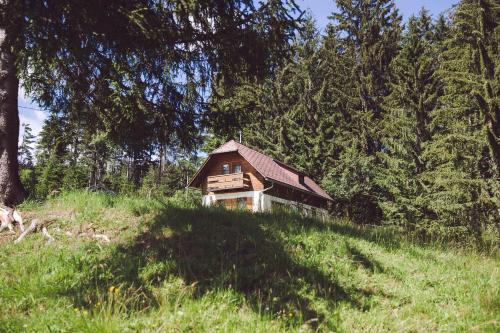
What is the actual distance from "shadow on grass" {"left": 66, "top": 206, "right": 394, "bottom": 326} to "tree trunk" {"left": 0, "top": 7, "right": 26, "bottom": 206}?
3.84 meters

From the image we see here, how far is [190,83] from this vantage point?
8.12m

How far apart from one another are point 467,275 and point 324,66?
99.2 feet

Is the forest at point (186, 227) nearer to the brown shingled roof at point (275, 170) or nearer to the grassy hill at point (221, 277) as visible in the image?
the grassy hill at point (221, 277)

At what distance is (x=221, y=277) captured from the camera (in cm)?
479

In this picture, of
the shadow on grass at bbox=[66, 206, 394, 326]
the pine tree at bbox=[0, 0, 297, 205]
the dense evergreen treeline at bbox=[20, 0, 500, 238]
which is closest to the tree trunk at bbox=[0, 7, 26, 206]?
the pine tree at bbox=[0, 0, 297, 205]

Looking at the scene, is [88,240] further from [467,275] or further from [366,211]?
[366,211]

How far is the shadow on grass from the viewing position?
14.5ft

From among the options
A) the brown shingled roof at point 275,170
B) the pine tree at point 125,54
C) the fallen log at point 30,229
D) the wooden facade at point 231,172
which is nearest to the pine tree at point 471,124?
the pine tree at point 125,54

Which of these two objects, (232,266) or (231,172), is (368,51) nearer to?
(231,172)

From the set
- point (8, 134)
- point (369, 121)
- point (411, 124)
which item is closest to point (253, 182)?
point (369, 121)

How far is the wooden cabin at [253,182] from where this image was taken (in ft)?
87.8

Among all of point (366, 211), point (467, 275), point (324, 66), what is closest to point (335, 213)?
point (366, 211)

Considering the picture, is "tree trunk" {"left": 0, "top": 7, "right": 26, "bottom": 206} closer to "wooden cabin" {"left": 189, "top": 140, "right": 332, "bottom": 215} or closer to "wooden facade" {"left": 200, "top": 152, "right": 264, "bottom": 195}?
"wooden cabin" {"left": 189, "top": 140, "right": 332, "bottom": 215}

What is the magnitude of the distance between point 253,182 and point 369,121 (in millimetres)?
11167
